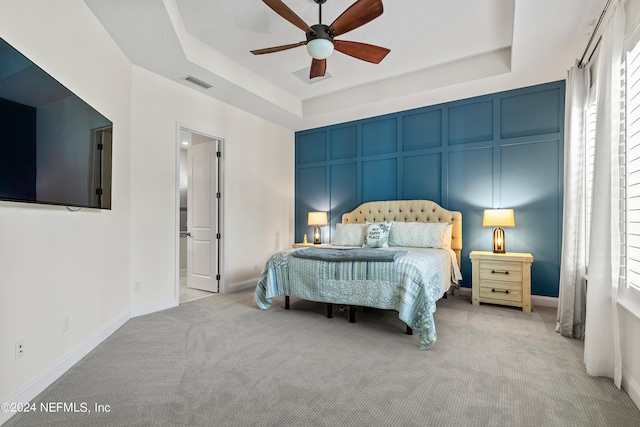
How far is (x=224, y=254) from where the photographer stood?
4867 mm

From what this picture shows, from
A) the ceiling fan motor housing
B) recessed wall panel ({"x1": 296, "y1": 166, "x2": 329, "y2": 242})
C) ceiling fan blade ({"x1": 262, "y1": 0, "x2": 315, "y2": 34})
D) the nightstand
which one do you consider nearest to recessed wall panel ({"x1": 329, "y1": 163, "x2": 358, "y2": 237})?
recessed wall panel ({"x1": 296, "y1": 166, "x2": 329, "y2": 242})

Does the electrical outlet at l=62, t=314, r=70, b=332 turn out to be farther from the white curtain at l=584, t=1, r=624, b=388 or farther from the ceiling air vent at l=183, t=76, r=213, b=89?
the white curtain at l=584, t=1, r=624, b=388

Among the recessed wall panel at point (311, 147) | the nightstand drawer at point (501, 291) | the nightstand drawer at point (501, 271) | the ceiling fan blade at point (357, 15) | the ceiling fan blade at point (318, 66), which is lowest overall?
the nightstand drawer at point (501, 291)

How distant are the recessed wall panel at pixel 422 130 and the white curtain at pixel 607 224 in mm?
2640

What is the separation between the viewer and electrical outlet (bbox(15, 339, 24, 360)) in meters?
1.87

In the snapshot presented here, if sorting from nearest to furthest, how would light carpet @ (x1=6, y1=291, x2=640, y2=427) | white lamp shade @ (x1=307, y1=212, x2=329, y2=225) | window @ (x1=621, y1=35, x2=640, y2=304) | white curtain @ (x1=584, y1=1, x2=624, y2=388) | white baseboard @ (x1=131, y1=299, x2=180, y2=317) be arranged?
light carpet @ (x1=6, y1=291, x2=640, y2=427), window @ (x1=621, y1=35, x2=640, y2=304), white curtain @ (x1=584, y1=1, x2=624, y2=388), white baseboard @ (x1=131, y1=299, x2=180, y2=317), white lamp shade @ (x1=307, y1=212, x2=329, y2=225)

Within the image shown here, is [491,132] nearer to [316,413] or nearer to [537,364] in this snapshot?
[537,364]

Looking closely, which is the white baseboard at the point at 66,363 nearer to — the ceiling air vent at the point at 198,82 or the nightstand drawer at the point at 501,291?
the ceiling air vent at the point at 198,82

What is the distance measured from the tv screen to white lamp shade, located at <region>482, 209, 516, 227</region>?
4291 millimetres

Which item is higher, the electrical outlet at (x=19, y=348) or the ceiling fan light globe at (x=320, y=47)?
the ceiling fan light globe at (x=320, y=47)

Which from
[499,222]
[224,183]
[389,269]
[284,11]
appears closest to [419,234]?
[499,222]

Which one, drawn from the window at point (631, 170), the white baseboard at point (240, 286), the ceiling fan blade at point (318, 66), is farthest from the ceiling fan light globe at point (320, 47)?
the white baseboard at point (240, 286)

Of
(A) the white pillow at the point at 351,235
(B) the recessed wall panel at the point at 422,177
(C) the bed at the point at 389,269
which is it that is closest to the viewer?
(C) the bed at the point at 389,269

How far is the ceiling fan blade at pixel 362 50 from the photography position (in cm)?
302
